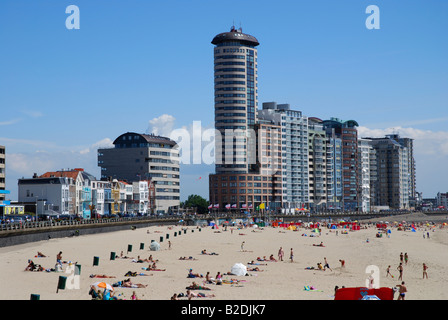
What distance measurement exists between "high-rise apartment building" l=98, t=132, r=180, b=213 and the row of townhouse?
55.1 feet

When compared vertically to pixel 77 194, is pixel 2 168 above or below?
above

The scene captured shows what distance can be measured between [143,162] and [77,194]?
182ft

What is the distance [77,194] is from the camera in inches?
5007

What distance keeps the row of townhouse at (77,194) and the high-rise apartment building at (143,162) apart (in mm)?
16782

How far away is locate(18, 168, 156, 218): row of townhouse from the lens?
4636 inches

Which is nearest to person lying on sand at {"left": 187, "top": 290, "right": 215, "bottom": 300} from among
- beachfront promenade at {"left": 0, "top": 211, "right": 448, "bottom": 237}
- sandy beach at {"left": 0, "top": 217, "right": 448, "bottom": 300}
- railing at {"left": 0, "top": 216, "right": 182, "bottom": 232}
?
sandy beach at {"left": 0, "top": 217, "right": 448, "bottom": 300}

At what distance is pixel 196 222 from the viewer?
13912 centimetres

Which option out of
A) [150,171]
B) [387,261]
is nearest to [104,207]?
[150,171]

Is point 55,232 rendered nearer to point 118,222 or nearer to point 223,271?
point 118,222

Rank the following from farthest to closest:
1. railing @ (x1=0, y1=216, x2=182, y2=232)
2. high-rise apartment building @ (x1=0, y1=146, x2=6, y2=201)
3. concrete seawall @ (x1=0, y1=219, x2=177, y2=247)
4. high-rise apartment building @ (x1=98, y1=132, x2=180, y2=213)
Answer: high-rise apartment building @ (x1=98, y1=132, x2=180, y2=213) < high-rise apartment building @ (x1=0, y1=146, x2=6, y2=201) < railing @ (x1=0, y1=216, x2=182, y2=232) < concrete seawall @ (x1=0, y1=219, x2=177, y2=247)

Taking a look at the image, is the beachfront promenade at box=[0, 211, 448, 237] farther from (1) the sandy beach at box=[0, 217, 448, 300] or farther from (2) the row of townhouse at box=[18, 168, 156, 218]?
(2) the row of townhouse at box=[18, 168, 156, 218]

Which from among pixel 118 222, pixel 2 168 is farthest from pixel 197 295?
pixel 2 168
